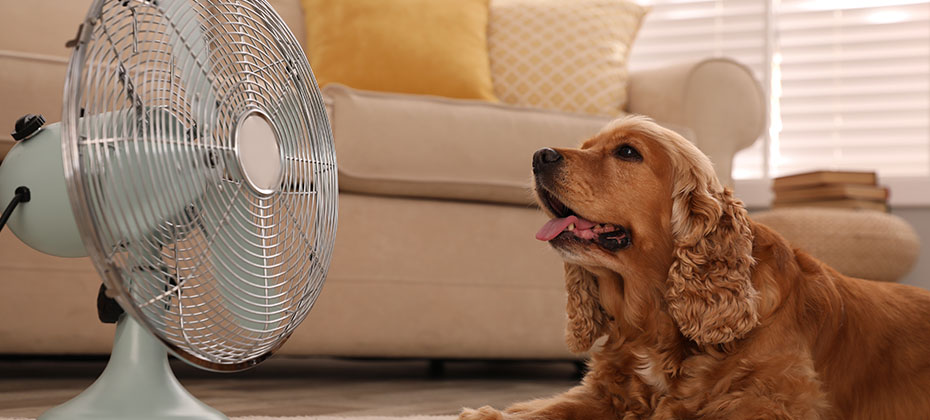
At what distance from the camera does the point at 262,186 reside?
1.18 metres

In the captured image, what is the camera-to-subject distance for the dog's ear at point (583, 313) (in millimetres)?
1711

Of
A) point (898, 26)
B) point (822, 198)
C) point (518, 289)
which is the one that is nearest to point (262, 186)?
point (518, 289)

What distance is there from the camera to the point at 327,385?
89.3 inches

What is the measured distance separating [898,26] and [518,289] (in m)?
2.62

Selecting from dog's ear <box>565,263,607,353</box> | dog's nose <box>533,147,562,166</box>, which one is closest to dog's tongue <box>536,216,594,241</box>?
dog's nose <box>533,147,562,166</box>

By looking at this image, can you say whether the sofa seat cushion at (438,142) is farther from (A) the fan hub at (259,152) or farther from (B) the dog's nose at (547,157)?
(A) the fan hub at (259,152)

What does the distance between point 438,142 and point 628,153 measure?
806 mm

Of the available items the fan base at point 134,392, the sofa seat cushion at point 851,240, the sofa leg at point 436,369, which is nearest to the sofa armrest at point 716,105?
the sofa seat cushion at point 851,240

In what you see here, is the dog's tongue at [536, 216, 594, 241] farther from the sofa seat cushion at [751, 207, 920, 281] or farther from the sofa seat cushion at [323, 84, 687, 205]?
the sofa seat cushion at [751, 207, 920, 281]

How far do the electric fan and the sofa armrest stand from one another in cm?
164

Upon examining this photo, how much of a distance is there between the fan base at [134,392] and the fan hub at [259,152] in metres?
0.26

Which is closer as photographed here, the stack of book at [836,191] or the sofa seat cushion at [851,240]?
the sofa seat cushion at [851,240]

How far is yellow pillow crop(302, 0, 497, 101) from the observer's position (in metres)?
2.96

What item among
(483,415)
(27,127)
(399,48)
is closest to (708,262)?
(483,415)
